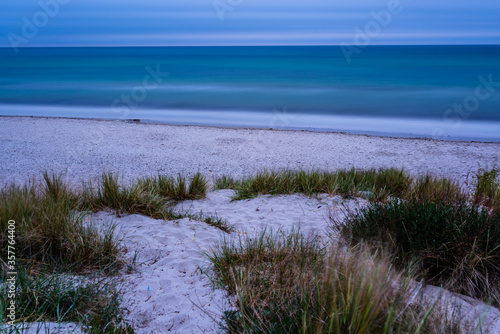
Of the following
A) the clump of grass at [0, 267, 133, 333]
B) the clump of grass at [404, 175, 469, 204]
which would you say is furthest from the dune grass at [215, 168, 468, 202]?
the clump of grass at [0, 267, 133, 333]

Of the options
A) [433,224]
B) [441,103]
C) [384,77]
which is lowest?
[433,224]

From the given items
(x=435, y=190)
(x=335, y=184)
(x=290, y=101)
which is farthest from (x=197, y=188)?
(x=290, y=101)

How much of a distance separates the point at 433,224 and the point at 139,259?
305 cm

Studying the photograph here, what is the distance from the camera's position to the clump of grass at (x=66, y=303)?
257 centimetres

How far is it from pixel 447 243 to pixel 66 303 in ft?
11.1

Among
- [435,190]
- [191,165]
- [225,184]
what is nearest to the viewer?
[435,190]

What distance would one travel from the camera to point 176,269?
367 cm

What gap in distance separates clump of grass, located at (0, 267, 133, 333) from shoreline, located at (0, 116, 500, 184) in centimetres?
539

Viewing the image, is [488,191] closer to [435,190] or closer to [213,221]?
[435,190]

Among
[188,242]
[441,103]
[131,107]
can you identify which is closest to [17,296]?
[188,242]

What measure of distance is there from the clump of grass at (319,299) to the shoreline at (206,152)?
215 inches

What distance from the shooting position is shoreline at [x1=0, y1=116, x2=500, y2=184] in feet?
31.2

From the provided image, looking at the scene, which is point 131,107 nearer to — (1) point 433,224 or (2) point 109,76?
(2) point 109,76

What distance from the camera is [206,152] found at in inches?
458
